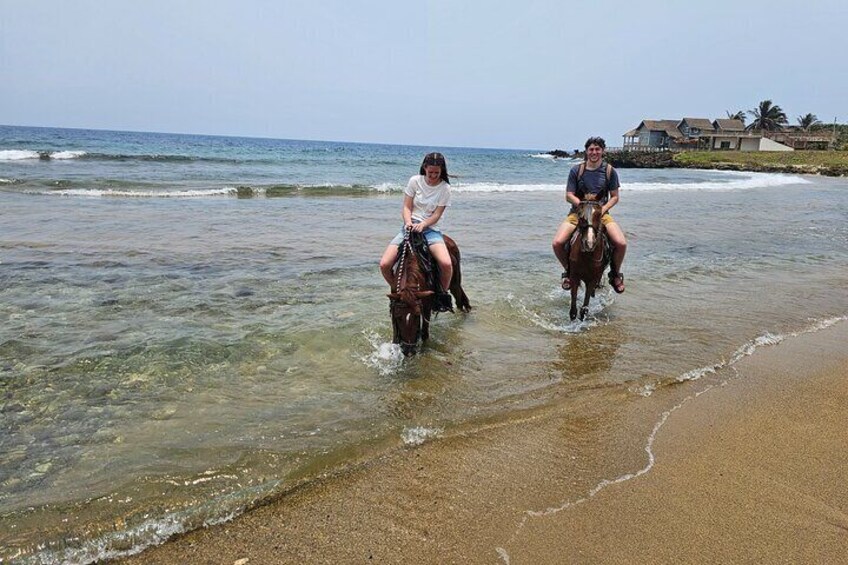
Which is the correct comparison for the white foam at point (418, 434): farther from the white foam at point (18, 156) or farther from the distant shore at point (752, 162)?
the distant shore at point (752, 162)

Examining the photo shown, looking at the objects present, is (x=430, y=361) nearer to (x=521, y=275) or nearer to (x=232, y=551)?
(x=232, y=551)

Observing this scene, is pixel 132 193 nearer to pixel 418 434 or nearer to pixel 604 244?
pixel 604 244

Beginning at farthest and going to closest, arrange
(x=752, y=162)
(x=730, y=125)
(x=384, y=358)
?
(x=730, y=125) → (x=752, y=162) → (x=384, y=358)

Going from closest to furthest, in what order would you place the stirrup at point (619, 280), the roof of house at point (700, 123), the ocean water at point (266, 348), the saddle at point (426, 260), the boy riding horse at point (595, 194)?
the ocean water at point (266, 348) → the saddle at point (426, 260) → the boy riding horse at point (595, 194) → the stirrup at point (619, 280) → the roof of house at point (700, 123)

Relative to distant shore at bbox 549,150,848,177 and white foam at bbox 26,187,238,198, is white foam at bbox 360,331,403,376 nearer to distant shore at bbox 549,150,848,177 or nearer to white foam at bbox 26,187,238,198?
white foam at bbox 26,187,238,198

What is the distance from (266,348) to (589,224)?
445 centimetres

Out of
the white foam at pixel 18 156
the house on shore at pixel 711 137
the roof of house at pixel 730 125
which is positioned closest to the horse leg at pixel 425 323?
the white foam at pixel 18 156

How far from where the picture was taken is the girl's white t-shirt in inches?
271

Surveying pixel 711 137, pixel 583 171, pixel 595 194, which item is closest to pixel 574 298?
pixel 595 194

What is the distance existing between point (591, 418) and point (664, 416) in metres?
0.68

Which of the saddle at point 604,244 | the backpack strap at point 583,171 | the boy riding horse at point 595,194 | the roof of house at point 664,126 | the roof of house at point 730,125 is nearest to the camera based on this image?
the saddle at point 604,244

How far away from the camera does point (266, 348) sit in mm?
6254

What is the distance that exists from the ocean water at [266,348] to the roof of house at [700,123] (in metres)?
95.3

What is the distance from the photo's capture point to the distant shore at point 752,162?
57531mm
